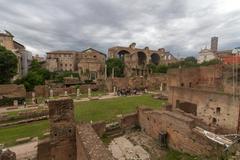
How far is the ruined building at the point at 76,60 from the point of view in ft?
210

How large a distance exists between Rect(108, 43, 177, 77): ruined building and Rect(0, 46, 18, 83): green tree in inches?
1605

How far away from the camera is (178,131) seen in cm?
1017

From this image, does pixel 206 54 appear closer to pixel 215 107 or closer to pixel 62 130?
pixel 215 107

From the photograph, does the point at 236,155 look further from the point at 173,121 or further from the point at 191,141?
the point at 173,121

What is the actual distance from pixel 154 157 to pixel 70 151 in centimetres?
516

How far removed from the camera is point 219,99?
1383 centimetres

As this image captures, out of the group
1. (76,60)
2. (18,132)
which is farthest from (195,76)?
(76,60)

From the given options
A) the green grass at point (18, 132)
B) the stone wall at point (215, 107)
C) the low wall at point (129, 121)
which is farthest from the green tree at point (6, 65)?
the stone wall at point (215, 107)

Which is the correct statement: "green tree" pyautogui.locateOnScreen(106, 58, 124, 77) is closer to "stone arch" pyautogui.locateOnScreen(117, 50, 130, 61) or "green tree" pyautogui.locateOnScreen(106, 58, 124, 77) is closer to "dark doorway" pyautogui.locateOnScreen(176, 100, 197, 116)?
"stone arch" pyautogui.locateOnScreen(117, 50, 130, 61)

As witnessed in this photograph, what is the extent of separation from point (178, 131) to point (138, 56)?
66774 millimetres

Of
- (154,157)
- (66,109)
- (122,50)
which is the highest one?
(122,50)

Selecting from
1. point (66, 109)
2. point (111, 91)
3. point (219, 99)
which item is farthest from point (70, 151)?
point (111, 91)

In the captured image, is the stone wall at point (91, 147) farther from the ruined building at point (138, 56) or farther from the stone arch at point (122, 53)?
the stone arch at point (122, 53)

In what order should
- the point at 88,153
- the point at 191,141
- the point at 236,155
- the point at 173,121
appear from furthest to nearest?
the point at 173,121
the point at 191,141
the point at 236,155
the point at 88,153
